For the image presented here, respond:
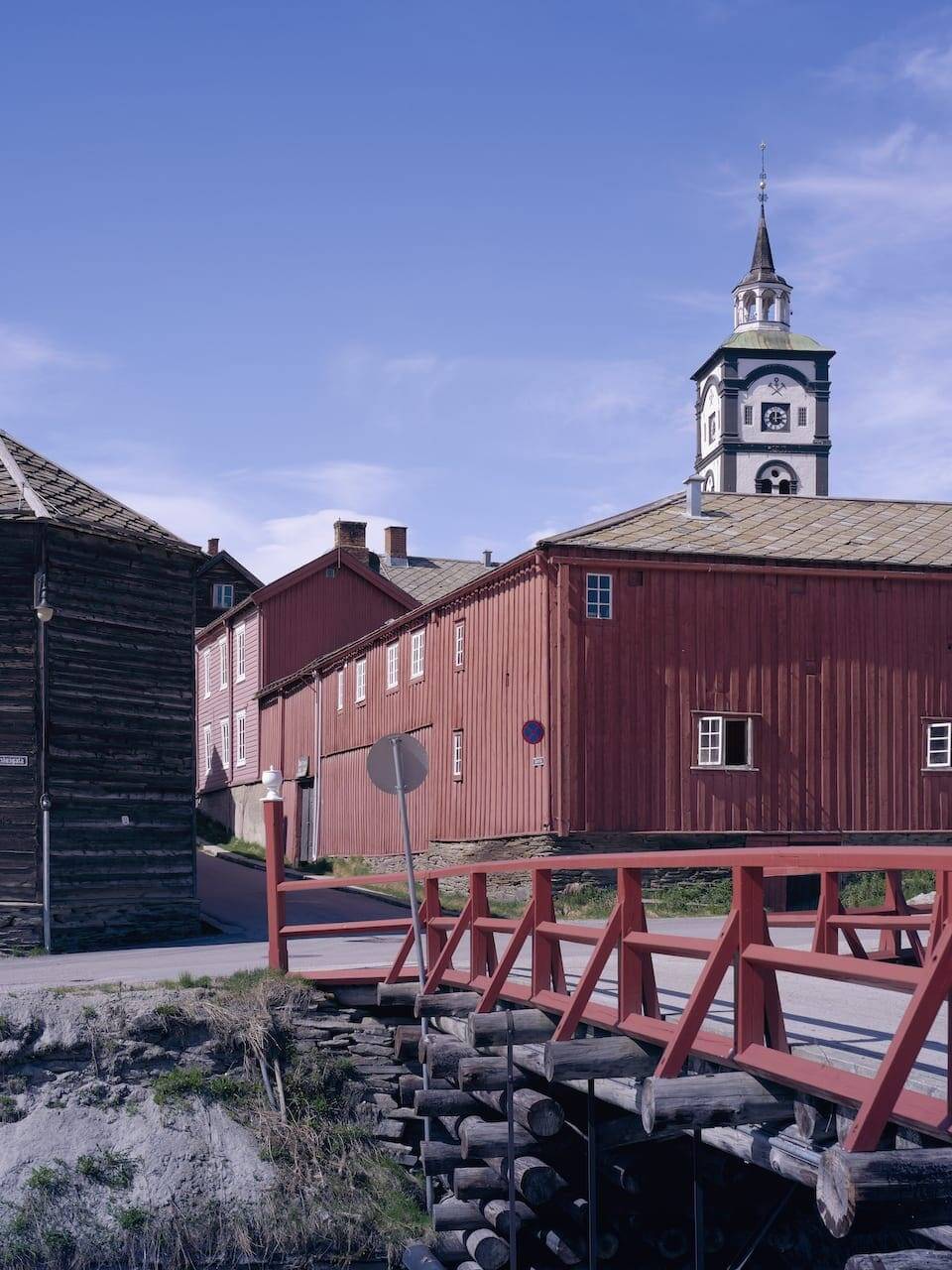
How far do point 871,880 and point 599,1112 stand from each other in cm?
1761

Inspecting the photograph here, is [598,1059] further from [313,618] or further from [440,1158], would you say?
[313,618]

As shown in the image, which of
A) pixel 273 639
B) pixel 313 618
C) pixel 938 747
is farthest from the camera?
pixel 313 618

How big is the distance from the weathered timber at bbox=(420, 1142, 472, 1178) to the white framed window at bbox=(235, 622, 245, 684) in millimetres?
35847

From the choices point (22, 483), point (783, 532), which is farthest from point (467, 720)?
point (22, 483)

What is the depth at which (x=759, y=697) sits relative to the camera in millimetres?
27516

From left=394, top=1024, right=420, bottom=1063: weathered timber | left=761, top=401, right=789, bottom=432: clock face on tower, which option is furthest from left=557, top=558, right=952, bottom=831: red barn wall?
left=761, top=401, right=789, bottom=432: clock face on tower

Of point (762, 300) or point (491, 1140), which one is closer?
point (491, 1140)

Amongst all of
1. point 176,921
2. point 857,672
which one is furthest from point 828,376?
point 176,921

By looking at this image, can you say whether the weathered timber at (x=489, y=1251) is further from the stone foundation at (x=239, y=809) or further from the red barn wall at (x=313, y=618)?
the red barn wall at (x=313, y=618)

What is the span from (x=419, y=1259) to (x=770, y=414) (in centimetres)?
7418

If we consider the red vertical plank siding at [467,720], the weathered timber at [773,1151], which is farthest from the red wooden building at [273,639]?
the weathered timber at [773,1151]

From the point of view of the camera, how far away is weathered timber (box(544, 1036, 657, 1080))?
327 inches

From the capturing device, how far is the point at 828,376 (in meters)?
83.2

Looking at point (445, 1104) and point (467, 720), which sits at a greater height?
A: point (467, 720)
